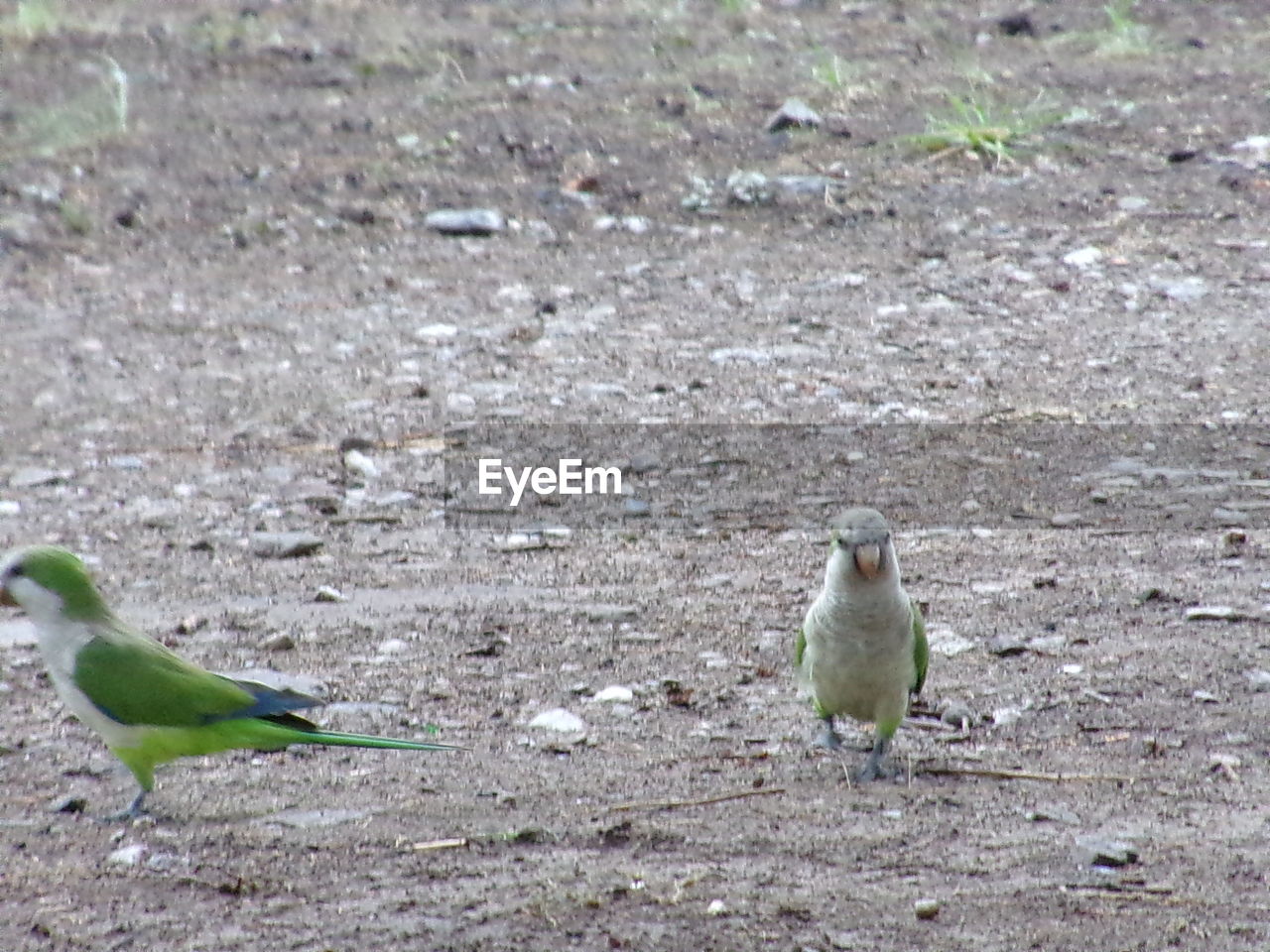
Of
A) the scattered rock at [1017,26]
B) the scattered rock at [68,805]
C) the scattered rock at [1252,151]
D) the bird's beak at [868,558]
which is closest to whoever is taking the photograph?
the scattered rock at [68,805]

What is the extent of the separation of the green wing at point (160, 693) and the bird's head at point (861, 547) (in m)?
1.19

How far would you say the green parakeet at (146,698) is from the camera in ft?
11.2

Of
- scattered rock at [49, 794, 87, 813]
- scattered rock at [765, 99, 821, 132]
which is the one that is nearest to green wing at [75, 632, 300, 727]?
scattered rock at [49, 794, 87, 813]

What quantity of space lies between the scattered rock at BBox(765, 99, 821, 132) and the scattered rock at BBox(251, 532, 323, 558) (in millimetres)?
5087

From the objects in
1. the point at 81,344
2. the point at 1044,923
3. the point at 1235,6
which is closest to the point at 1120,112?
the point at 1235,6

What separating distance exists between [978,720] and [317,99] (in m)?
7.36

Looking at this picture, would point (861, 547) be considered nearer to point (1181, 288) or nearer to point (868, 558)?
point (868, 558)

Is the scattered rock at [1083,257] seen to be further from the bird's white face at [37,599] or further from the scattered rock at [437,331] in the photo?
the bird's white face at [37,599]

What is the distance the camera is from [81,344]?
7039mm

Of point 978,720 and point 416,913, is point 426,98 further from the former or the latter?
point 416,913

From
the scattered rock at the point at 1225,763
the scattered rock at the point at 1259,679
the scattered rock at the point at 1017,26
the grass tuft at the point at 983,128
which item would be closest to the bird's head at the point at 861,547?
the scattered rock at the point at 1225,763

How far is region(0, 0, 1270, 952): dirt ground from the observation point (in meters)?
3.28

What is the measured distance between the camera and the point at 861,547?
365cm

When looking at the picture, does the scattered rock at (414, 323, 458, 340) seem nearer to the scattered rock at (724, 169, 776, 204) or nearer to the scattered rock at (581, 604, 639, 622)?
the scattered rock at (724, 169, 776, 204)
